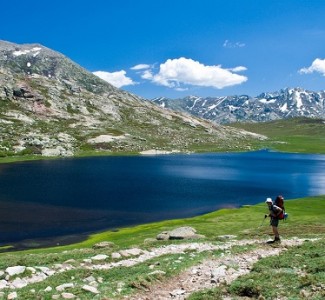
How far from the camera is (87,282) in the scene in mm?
22547

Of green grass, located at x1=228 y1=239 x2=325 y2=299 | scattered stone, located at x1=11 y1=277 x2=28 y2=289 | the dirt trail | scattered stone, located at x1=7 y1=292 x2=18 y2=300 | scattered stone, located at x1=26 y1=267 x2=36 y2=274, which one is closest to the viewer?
green grass, located at x1=228 y1=239 x2=325 y2=299

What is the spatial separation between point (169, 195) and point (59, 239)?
45040 mm

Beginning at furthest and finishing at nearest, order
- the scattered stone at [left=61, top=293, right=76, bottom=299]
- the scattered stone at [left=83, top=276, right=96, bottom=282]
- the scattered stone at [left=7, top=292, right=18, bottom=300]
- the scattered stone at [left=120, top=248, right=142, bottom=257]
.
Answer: the scattered stone at [left=120, top=248, right=142, bottom=257] → the scattered stone at [left=83, top=276, right=96, bottom=282] → the scattered stone at [left=7, top=292, right=18, bottom=300] → the scattered stone at [left=61, top=293, right=76, bottom=299]

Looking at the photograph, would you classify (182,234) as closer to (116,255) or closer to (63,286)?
(116,255)

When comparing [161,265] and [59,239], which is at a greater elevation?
[161,265]

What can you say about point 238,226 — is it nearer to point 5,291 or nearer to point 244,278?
point 244,278

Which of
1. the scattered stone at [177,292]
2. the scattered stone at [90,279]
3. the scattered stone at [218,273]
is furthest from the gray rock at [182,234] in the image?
the scattered stone at [177,292]

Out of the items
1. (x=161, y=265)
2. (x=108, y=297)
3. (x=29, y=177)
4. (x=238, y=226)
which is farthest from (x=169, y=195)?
(x=108, y=297)

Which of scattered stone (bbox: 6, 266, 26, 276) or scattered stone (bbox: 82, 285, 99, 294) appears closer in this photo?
scattered stone (bbox: 82, 285, 99, 294)

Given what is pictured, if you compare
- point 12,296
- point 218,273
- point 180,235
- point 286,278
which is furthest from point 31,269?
point 180,235

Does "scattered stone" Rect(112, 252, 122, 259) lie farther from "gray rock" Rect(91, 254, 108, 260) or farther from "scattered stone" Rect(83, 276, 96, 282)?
"scattered stone" Rect(83, 276, 96, 282)

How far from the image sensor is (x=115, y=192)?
101000 mm

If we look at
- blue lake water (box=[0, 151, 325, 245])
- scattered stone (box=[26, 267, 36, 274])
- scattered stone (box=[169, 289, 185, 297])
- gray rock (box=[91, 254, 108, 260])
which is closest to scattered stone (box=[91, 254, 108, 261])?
gray rock (box=[91, 254, 108, 260])

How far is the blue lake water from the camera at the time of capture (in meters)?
70.3
